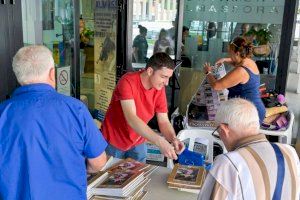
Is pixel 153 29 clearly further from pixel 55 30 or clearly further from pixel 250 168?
pixel 250 168

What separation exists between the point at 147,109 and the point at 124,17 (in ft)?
5.54

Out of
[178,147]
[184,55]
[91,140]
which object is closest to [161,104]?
[178,147]

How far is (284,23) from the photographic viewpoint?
4.50 m

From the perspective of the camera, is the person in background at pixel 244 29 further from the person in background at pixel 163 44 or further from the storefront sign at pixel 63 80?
the storefront sign at pixel 63 80

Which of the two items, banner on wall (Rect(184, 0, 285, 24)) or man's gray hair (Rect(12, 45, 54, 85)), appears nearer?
man's gray hair (Rect(12, 45, 54, 85))

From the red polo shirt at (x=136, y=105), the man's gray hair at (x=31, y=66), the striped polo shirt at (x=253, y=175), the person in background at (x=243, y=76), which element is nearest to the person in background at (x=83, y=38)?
the person in background at (x=243, y=76)

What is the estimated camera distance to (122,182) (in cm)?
179

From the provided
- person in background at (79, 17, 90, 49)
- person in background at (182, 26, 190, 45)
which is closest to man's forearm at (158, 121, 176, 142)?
person in background at (79, 17, 90, 49)

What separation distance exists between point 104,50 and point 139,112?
6.02 ft

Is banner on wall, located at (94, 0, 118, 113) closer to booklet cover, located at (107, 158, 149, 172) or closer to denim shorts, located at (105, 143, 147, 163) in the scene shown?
denim shorts, located at (105, 143, 147, 163)

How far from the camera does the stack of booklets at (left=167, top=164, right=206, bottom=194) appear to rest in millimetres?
1850

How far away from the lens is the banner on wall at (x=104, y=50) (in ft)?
12.8

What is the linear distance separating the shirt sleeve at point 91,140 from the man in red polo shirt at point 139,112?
563 mm

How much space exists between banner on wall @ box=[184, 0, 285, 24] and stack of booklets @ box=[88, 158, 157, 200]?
11.1 feet
